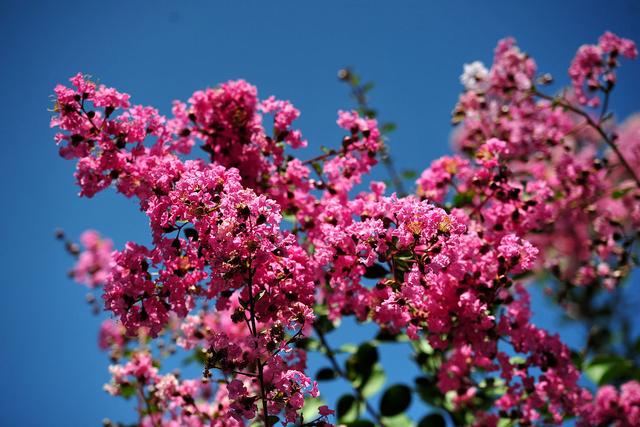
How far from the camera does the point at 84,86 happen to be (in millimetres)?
1864

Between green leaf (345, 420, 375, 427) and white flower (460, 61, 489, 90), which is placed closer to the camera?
green leaf (345, 420, 375, 427)

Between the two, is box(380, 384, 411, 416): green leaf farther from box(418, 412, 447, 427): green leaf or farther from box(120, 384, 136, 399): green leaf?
box(120, 384, 136, 399): green leaf

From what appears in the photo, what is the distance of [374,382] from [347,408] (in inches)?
8.3

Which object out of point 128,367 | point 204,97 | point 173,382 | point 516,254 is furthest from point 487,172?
point 128,367

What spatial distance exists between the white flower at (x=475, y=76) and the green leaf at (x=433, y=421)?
2.07 m

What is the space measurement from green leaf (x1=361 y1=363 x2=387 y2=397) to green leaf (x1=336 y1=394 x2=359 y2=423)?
9 centimetres

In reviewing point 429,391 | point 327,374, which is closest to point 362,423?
point 327,374

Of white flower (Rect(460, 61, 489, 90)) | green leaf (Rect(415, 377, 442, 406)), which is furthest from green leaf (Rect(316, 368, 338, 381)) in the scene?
white flower (Rect(460, 61, 489, 90))

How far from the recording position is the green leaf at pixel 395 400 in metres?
2.66

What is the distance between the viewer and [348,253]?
179 cm

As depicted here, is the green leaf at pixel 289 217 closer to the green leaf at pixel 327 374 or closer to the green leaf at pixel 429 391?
the green leaf at pixel 327 374

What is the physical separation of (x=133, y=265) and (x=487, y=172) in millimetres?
1532

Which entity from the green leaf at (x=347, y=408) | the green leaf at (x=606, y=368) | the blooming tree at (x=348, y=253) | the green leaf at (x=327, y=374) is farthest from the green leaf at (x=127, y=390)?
the green leaf at (x=606, y=368)

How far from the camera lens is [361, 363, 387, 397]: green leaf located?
2.68m
